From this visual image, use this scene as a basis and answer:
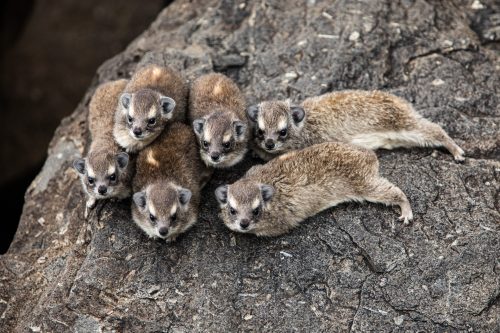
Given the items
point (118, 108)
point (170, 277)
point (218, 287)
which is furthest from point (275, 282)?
point (118, 108)

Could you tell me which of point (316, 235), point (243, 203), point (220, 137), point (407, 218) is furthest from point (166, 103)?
point (407, 218)

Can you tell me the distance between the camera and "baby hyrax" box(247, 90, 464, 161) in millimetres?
9062


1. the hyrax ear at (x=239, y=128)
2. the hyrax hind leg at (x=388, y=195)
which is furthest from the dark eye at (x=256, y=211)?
the hyrax hind leg at (x=388, y=195)

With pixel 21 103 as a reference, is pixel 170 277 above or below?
above

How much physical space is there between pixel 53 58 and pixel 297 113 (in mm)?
7787

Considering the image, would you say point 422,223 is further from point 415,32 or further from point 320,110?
point 415,32

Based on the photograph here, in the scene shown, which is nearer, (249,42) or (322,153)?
(322,153)

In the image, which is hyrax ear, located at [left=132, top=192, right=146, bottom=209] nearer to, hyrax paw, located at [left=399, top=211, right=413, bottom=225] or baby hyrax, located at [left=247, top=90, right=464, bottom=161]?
baby hyrax, located at [left=247, top=90, right=464, bottom=161]

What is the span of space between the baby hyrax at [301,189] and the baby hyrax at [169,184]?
45 cm

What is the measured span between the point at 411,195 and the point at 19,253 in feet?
16.0

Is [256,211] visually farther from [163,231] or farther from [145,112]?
[145,112]

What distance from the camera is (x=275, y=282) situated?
8.02 metres

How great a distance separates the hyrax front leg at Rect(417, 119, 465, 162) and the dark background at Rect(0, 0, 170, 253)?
800 centimetres

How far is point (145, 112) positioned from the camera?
29.1ft
